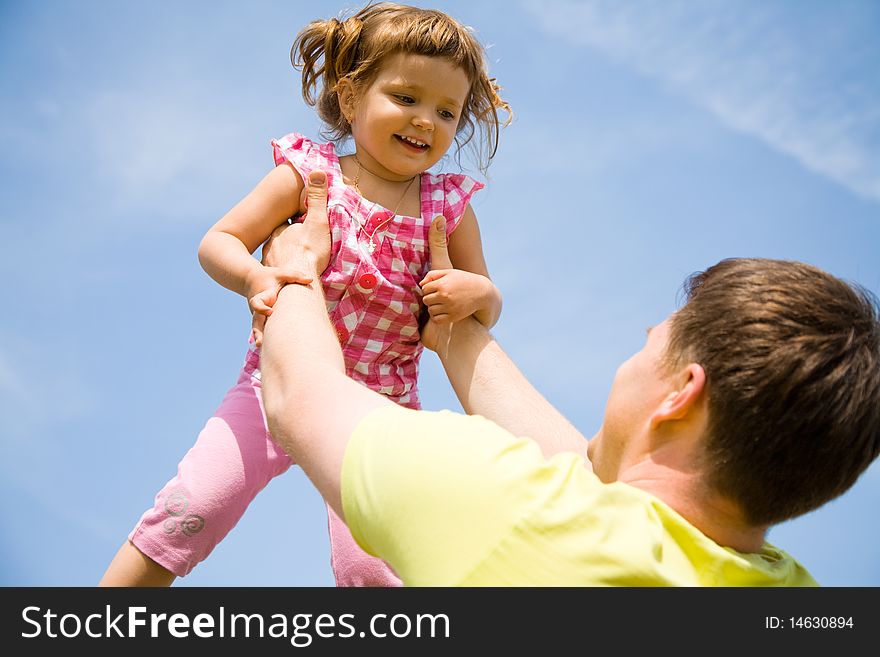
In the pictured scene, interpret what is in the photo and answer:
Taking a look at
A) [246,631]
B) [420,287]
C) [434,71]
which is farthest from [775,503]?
[434,71]

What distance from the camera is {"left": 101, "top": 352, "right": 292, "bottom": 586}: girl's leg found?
3.22 m

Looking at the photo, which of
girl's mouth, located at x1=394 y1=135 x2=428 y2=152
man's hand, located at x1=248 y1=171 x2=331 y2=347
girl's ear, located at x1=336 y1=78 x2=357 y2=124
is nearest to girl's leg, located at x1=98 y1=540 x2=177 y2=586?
man's hand, located at x1=248 y1=171 x2=331 y2=347

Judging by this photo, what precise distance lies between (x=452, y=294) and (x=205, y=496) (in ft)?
4.09

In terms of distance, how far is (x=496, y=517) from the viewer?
1.78 m

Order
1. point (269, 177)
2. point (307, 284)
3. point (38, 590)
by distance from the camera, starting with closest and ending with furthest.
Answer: point (38, 590)
point (307, 284)
point (269, 177)

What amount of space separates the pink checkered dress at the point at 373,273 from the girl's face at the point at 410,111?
20cm

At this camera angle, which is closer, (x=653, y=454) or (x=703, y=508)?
(x=703, y=508)

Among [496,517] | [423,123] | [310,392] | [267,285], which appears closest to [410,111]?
Answer: [423,123]

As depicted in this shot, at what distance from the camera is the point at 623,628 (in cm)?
179

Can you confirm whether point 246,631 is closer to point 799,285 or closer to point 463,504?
point 463,504

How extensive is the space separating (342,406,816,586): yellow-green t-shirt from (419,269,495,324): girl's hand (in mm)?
1522

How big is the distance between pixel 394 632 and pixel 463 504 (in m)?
0.40

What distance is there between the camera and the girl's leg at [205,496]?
10.6 ft

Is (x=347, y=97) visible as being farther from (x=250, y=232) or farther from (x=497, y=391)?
(x=497, y=391)
